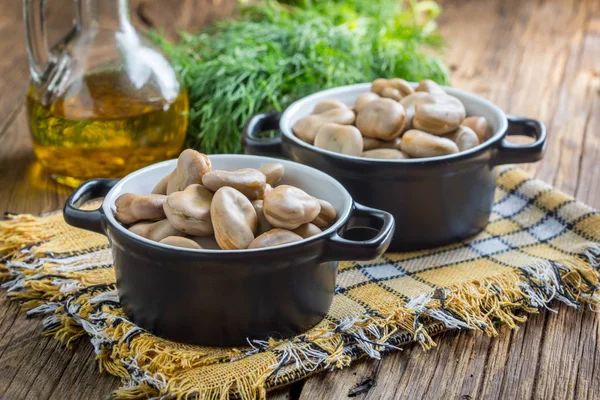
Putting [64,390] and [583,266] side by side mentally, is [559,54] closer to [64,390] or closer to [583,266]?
[583,266]

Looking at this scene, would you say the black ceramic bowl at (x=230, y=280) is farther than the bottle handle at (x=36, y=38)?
No

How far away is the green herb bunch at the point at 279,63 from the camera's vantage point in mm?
1261

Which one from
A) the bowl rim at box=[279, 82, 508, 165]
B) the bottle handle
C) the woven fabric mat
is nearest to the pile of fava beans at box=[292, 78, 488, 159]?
the bowl rim at box=[279, 82, 508, 165]

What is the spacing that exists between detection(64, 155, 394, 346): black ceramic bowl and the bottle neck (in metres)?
0.44

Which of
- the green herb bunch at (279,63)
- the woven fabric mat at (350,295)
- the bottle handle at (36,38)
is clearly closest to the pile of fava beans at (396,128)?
the woven fabric mat at (350,295)

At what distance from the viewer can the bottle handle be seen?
1.15 metres

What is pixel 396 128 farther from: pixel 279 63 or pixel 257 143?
pixel 279 63

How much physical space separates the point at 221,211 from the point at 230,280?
0.21 feet

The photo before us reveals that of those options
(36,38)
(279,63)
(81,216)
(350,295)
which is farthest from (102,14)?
(350,295)

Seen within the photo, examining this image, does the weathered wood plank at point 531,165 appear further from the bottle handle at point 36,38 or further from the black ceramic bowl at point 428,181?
the bottle handle at point 36,38

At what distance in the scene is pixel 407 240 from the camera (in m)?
0.96

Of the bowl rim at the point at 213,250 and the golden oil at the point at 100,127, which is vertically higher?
the bowl rim at the point at 213,250

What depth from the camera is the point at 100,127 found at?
44.6 inches

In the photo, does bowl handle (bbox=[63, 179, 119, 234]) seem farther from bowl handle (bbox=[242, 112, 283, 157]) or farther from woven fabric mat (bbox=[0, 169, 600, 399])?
bowl handle (bbox=[242, 112, 283, 157])
